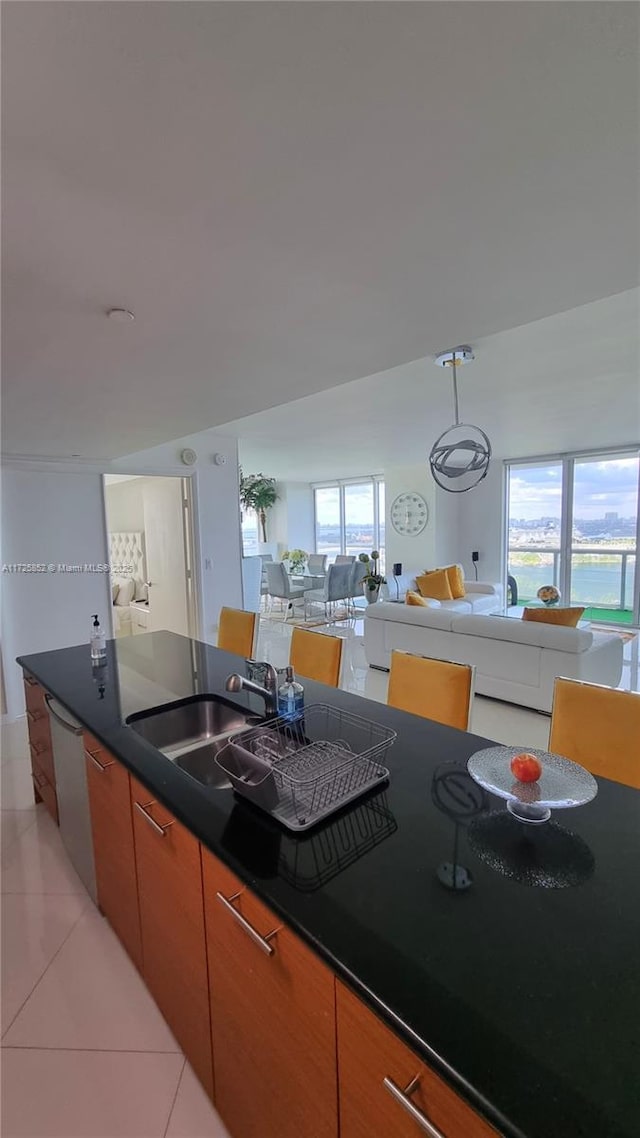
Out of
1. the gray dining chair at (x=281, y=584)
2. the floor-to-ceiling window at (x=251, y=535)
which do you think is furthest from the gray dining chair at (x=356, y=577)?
the floor-to-ceiling window at (x=251, y=535)

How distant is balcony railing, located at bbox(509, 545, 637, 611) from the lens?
694 cm

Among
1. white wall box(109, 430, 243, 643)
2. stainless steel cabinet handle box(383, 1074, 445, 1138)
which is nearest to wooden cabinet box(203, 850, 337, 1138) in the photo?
stainless steel cabinet handle box(383, 1074, 445, 1138)

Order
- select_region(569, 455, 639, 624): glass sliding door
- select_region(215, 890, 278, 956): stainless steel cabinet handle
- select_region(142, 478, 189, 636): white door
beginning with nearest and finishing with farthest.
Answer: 1. select_region(215, 890, 278, 956): stainless steel cabinet handle
2. select_region(142, 478, 189, 636): white door
3. select_region(569, 455, 639, 624): glass sliding door

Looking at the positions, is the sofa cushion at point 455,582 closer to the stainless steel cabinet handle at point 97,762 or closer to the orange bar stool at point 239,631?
the orange bar stool at point 239,631

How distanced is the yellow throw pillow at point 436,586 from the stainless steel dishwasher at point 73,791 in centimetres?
471

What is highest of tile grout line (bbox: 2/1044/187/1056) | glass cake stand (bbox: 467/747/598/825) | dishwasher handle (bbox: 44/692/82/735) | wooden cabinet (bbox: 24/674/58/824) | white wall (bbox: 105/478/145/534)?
white wall (bbox: 105/478/145/534)

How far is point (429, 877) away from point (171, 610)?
5.25m

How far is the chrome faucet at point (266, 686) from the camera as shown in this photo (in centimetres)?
147

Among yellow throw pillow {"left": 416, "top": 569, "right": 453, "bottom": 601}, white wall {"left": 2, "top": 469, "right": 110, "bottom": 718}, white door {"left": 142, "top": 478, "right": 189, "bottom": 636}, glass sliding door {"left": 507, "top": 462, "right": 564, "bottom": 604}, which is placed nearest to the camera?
white wall {"left": 2, "top": 469, "right": 110, "bottom": 718}

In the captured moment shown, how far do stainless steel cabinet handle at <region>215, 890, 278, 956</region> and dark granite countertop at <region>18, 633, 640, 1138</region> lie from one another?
80 mm

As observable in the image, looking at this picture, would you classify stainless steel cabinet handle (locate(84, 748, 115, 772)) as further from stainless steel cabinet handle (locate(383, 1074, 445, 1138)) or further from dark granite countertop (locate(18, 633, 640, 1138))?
stainless steel cabinet handle (locate(383, 1074, 445, 1138))

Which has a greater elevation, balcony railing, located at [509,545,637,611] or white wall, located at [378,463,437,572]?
white wall, located at [378,463,437,572]

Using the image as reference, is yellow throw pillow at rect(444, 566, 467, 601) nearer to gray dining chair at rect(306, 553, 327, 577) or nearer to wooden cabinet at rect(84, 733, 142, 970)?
gray dining chair at rect(306, 553, 327, 577)

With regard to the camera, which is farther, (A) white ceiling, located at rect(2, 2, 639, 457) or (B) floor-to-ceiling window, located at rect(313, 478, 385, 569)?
(B) floor-to-ceiling window, located at rect(313, 478, 385, 569)
